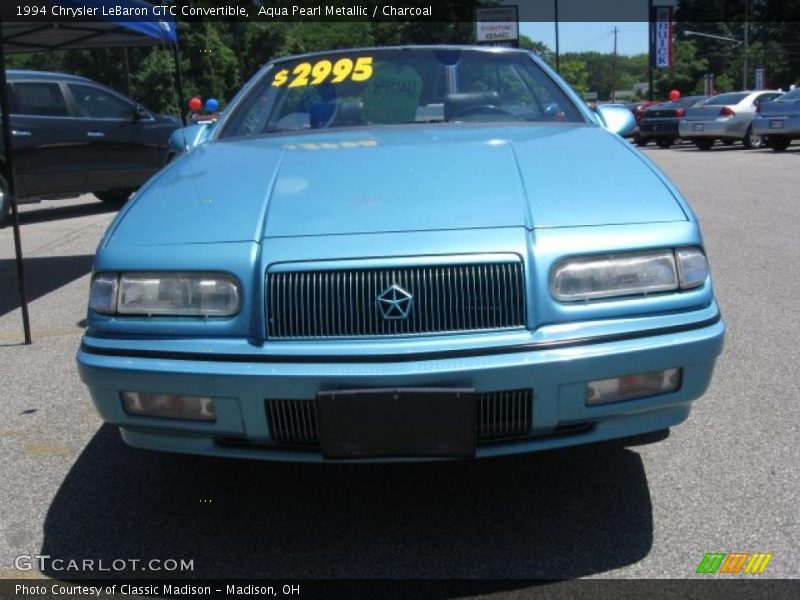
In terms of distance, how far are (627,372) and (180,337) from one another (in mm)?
1244

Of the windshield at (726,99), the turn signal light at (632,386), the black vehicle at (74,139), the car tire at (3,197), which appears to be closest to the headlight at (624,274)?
the turn signal light at (632,386)

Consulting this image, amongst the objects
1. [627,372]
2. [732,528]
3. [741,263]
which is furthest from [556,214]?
[741,263]

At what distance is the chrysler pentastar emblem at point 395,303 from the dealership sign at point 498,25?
80.5ft

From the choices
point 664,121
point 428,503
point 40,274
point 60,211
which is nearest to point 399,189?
point 428,503

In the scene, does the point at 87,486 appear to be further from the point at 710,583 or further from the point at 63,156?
the point at 63,156

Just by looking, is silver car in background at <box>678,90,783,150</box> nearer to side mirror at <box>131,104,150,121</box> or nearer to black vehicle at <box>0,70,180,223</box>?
black vehicle at <box>0,70,180,223</box>

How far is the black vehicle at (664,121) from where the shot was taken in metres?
22.8

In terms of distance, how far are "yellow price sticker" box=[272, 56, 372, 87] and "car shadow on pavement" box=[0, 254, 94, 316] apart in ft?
9.81

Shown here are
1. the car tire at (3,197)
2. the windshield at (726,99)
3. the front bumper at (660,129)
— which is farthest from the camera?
the front bumper at (660,129)

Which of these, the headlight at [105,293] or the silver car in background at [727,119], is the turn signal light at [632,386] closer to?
the headlight at [105,293]

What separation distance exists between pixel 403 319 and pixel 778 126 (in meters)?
18.0

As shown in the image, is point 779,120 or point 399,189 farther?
point 779,120

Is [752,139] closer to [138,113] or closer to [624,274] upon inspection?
[138,113]

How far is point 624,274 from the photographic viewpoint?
8.41 ft
